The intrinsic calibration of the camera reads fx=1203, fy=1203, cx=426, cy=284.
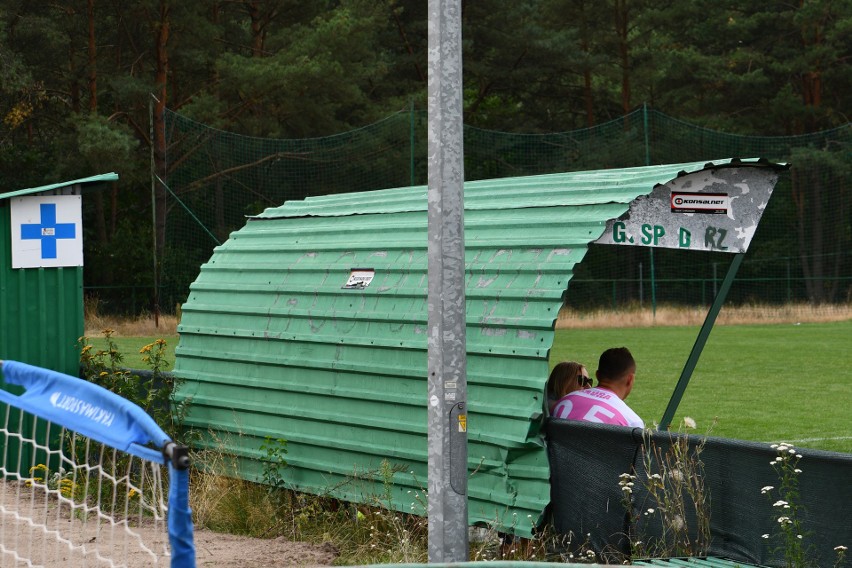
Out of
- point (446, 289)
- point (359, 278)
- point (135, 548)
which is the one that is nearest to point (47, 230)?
point (359, 278)

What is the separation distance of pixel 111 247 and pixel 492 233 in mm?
31162

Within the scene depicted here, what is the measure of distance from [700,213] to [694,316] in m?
25.5

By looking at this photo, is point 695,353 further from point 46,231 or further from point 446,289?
point 46,231

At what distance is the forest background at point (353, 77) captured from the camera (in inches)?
1314

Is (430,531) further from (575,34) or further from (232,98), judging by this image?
(575,34)

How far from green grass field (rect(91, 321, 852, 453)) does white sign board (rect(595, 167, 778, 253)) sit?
17.3 ft

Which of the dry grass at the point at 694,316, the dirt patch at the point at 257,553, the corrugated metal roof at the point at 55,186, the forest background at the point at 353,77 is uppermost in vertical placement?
the forest background at the point at 353,77

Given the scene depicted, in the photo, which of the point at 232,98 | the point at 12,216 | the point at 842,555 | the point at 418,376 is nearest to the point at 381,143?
the point at 232,98

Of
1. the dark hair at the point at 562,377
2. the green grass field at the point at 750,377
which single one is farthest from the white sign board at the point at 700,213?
the green grass field at the point at 750,377

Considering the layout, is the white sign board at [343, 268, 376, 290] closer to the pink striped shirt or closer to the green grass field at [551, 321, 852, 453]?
the pink striped shirt

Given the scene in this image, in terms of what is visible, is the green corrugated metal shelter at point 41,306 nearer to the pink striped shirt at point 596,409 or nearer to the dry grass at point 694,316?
the pink striped shirt at point 596,409

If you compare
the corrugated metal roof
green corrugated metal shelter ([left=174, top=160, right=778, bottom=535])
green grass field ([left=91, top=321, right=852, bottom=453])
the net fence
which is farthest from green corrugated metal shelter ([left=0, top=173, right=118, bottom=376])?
the net fence

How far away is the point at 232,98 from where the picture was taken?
35.8m

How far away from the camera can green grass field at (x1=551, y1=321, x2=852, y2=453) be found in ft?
44.7
